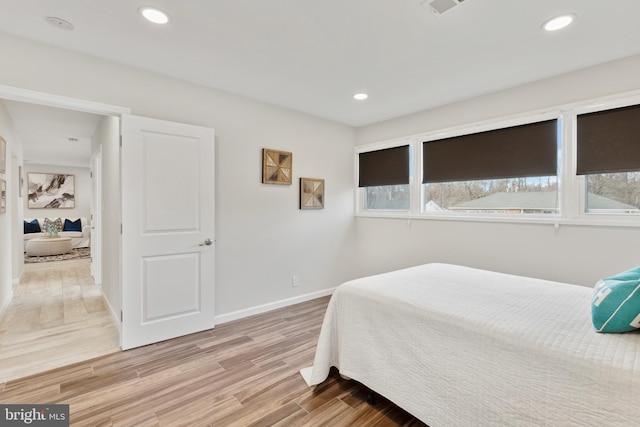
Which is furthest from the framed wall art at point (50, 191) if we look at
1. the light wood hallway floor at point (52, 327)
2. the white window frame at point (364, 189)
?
the white window frame at point (364, 189)

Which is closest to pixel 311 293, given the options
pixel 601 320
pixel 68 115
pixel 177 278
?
pixel 177 278

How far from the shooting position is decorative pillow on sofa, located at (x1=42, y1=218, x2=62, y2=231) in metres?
8.24

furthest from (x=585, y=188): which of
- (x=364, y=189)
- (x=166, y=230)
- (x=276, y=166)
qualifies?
(x=166, y=230)

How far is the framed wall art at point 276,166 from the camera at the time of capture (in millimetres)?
3564

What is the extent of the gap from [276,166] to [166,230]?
1.41m

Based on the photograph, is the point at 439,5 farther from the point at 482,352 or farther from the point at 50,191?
the point at 50,191

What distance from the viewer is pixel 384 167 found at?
4.29 meters

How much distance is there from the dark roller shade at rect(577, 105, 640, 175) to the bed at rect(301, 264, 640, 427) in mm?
1205

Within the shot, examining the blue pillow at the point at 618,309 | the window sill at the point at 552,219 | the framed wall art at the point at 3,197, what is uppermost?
the framed wall art at the point at 3,197

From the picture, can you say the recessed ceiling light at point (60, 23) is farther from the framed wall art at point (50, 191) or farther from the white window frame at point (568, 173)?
the framed wall art at point (50, 191)

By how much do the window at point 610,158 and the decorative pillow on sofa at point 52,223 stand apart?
35.8 ft

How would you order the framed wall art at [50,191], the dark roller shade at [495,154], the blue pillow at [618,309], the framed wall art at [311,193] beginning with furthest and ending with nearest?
the framed wall art at [50,191] < the framed wall art at [311,193] < the dark roller shade at [495,154] < the blue pillow at [618,309]

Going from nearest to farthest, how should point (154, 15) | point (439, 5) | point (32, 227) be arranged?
point (439, 5) → point (154, 15) → point (32, 227)

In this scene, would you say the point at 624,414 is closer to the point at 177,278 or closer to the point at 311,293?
the point at 177,278
